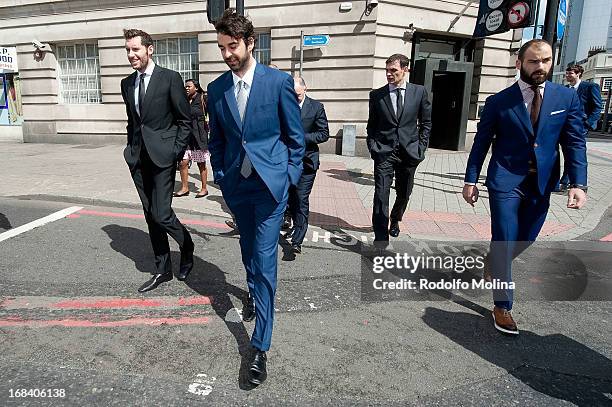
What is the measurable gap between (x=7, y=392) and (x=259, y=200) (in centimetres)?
175

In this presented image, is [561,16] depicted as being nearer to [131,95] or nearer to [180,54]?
[131,95]

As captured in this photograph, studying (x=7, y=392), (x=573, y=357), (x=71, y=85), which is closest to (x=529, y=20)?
(x=573, y=357)

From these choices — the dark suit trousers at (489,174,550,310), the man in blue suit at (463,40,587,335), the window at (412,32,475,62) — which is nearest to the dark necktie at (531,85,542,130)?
the man in blue suit at (463,40,587,335)

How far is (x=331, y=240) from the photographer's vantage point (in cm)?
512

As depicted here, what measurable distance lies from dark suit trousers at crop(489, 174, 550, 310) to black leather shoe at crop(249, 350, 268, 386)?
6.08ft

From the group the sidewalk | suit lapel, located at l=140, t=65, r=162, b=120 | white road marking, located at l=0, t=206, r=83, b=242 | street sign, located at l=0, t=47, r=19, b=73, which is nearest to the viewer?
suit lapel, located at l=140, t=65, r=162, b=120

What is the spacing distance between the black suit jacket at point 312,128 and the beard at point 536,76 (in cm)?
207

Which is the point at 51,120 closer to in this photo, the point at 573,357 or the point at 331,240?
the point at 331,240

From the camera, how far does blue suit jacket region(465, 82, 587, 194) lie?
112 inches

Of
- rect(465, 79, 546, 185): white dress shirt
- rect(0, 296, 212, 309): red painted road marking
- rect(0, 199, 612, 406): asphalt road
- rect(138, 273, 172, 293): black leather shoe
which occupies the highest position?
rect(465, 79, 546, 185): white dress shirt

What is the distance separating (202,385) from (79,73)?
16379 mm

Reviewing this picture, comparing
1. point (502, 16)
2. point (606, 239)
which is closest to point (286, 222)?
point (606, 239)

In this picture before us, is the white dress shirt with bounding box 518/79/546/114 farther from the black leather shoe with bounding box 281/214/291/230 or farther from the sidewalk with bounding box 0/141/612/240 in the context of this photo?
the black leather shoe with bounding box 281/214/291/230

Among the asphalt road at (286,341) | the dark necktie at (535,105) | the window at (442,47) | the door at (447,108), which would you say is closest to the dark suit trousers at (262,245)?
the asphalt road at (286,341)
